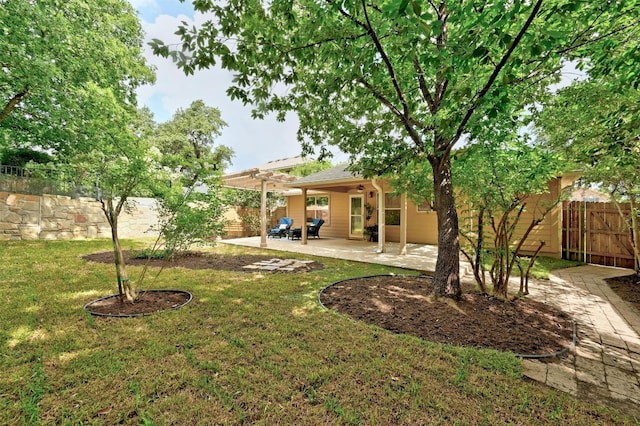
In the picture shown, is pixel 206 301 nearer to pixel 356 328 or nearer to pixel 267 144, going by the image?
pixel 356 328

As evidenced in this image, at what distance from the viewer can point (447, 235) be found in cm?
363

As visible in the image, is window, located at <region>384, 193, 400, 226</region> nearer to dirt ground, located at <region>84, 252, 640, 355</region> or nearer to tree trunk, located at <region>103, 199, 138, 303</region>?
dirt ground, located at <region>84, 252, 640, 355</region>

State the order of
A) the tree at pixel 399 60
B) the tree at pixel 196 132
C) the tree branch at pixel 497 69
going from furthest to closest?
1. the tree at pixel 196 132
2. the tree at pixel 399 60
3. the tree branch at pixel 497 69

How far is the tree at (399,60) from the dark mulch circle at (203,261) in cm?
340

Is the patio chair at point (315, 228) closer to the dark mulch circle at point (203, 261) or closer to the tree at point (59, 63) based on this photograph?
the dark mulch circle at point (203, 261)

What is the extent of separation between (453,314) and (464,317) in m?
0.12

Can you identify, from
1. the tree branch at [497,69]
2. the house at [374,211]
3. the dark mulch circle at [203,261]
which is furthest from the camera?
the house at [374,211]

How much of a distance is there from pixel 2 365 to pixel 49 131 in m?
10.5

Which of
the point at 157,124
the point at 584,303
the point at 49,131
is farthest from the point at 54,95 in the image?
the point at 157,124

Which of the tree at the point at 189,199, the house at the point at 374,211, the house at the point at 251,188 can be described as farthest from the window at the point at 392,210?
the tree at the point at 189,199

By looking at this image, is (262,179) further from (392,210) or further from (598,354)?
(598,354)

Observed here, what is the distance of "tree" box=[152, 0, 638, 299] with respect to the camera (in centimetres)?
189

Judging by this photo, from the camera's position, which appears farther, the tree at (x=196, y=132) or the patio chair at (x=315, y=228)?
the tree at (x=196, y=132)

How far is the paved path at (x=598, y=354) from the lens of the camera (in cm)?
207
